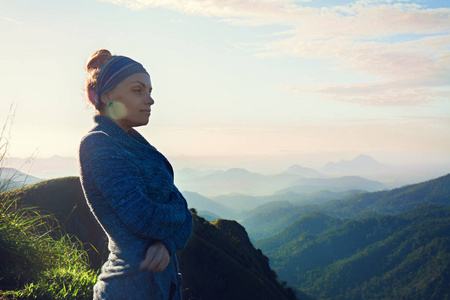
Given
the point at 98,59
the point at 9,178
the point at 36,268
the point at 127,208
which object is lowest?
the point at 36,268

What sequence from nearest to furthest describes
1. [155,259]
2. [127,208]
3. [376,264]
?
1. [127,208]
2. [155,259]
3. [376,264]

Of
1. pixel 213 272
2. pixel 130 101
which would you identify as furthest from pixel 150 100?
pixel 213 272

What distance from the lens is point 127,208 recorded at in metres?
1.82

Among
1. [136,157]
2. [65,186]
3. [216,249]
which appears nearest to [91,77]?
[136,157]

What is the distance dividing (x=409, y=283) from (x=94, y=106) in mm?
182411

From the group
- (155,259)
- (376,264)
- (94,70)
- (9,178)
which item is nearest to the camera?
(155,259)

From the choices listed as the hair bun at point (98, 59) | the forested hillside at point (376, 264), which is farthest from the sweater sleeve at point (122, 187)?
the forested hillside at point (376, 264)

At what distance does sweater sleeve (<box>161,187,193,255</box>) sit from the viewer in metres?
2.04

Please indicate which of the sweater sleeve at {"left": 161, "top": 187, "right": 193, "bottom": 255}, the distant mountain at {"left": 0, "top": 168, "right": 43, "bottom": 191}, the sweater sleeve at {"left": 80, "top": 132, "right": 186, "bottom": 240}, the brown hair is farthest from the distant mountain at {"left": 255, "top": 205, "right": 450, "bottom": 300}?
the brown hair

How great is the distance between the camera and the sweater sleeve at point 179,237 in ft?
6.70

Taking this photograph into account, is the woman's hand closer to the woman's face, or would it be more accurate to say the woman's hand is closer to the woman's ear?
the woman's face

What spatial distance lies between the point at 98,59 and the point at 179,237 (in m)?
1.34

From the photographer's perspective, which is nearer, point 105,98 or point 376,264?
point 105,98

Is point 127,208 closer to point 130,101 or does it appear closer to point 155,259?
point 155,259
